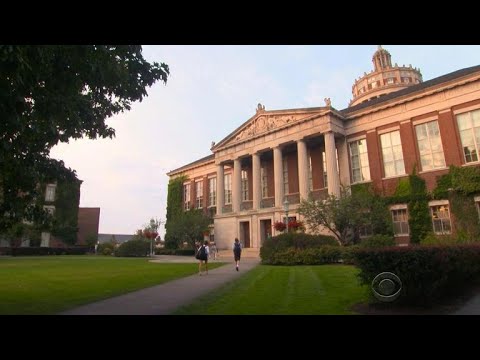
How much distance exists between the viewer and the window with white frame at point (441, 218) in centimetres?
2694

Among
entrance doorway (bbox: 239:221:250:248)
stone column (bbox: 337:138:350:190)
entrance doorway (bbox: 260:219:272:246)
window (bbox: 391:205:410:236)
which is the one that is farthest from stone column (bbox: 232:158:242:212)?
window (bbox: 391:205:410:236)

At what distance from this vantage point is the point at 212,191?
169 feet

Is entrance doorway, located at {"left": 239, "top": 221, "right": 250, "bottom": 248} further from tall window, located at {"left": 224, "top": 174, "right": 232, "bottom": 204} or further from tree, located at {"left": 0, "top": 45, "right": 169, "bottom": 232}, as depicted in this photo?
tree, located at {"left": 0, "top": 45, "right": 169, "bottom": 232}

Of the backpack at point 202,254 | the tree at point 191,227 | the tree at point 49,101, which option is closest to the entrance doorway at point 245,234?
the tree at point 191,227

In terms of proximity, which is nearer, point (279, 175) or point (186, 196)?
point (279, 175)

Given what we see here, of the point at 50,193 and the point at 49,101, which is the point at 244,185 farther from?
the point at 49,101

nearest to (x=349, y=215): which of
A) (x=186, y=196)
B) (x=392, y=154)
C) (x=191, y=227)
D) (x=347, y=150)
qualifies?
(x=392, y=154)

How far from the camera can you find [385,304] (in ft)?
27.2

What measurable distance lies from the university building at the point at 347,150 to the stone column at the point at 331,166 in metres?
0.09

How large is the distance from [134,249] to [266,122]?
2334 cm

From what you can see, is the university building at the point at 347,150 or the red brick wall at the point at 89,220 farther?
the red brick wall at the point at 89,220

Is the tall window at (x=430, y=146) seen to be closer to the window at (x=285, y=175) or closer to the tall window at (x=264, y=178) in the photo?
the window at (x=285, y=175)

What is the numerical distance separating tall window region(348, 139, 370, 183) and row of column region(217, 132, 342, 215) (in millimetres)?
2287
